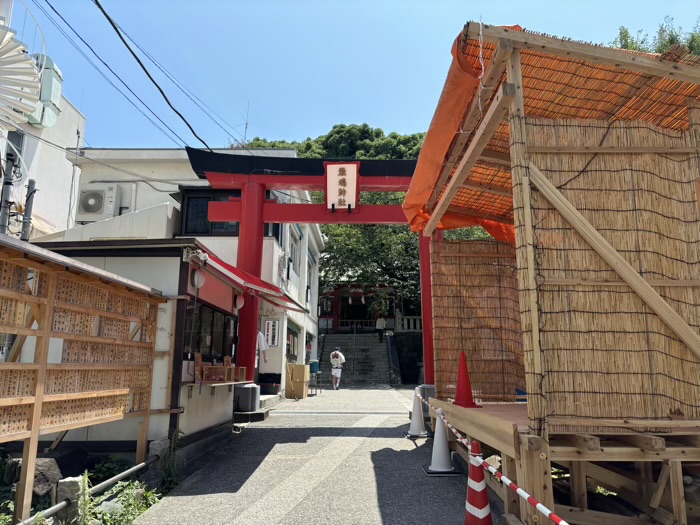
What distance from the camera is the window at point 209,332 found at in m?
7.21

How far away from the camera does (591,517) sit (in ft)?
12.6

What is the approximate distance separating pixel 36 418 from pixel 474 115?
15.7 ft

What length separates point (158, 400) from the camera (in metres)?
6.25

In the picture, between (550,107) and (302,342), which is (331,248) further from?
(550,107)

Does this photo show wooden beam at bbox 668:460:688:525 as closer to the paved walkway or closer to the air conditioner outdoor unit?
the paved walkway

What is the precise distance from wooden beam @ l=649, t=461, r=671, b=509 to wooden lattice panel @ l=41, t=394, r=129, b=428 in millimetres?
5022

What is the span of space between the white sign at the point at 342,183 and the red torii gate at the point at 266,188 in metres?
0.20

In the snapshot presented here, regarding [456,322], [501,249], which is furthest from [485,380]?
Answer: [501,249]

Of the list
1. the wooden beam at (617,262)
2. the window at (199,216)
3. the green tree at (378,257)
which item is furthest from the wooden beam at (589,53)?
the green tree at (378,257)

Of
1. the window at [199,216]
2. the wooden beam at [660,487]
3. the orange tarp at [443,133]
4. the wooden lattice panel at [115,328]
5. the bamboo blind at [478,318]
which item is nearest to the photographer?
the wooden beam at [660,487]

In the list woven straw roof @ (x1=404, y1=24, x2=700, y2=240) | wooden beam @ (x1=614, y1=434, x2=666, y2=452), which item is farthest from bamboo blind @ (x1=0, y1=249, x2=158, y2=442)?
wooden beam @ (x1=614, y1=434, x2=666, y2=452)

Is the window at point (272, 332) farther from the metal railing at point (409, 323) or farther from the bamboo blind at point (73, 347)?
the metal railing at point (409, 323)

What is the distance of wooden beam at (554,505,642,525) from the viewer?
381cm

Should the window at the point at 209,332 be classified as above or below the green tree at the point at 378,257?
below
